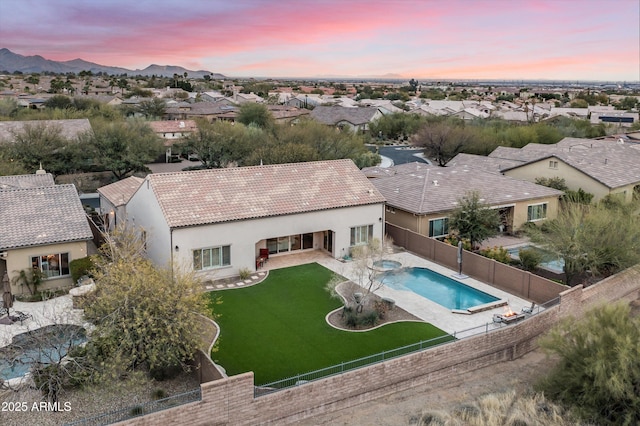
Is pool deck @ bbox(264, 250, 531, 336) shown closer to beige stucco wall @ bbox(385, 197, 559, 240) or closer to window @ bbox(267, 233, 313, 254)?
window @ bbox(267, 233, 313, 254)

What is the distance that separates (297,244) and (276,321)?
10.0 m

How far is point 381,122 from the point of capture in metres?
102

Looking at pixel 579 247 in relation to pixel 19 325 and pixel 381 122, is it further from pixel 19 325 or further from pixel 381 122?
pixel 381 122

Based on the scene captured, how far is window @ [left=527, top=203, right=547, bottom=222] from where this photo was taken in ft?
132

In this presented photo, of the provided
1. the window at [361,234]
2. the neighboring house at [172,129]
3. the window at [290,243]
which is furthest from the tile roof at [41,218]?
the neighboring house at [172,129]

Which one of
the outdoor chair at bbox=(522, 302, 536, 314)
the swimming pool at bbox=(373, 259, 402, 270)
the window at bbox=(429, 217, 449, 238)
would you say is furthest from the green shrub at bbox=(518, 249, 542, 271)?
the swimming pool at bbox=(373, 259, 402, 270)

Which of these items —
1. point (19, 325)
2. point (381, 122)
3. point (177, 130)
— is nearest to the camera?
point (19, 325)

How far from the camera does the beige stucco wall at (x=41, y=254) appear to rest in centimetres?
2606

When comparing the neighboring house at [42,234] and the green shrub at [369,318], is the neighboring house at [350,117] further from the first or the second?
the green shrub at [369,318]

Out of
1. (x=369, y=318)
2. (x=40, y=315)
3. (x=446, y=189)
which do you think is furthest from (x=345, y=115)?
(x=40, y=315)

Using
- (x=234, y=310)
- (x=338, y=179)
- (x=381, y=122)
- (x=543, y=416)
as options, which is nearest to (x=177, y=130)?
(x=381, y=122)

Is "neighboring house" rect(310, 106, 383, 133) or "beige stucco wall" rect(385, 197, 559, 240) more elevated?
"neighboring house" rect(310, 106, 383, 133)

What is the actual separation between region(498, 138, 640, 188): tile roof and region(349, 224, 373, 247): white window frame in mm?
20877

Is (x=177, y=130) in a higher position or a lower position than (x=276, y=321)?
higher
